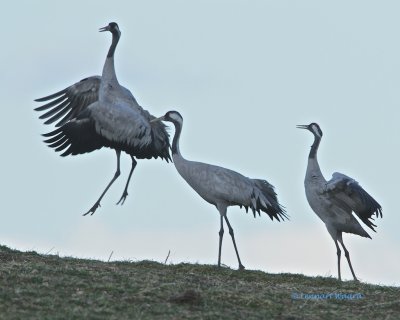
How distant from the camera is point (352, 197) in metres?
14.0

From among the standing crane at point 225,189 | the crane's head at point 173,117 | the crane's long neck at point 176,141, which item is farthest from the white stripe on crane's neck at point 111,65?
the standing crane at point 225,189

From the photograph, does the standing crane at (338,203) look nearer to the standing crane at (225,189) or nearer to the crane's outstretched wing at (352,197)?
the crane's outstretched wing at (352,197)

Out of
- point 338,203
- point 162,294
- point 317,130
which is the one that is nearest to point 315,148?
point 317,130

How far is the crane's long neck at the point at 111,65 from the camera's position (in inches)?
632

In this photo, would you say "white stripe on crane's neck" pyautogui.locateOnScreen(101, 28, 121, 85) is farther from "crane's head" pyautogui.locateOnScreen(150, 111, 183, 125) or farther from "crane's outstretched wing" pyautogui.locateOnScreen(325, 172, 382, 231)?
"crane's outstretched wing" pyautogui.locateOnScreen(325, 172, 382, 231)

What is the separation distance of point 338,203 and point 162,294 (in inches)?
194

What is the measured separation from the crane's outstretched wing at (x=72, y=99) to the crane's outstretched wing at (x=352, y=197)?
475 centimetres

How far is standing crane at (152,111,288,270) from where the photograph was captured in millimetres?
13438

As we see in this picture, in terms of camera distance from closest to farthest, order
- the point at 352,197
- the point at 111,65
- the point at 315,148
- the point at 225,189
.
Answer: the point at 225,189
the point at 352,197
the point at 315,148
the point at 111,65

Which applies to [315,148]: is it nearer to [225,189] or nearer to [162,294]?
[225,189]

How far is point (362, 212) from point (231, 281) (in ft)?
10.8

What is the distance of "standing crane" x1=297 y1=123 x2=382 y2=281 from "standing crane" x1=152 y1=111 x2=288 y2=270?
587mm

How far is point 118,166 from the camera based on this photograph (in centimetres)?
1627

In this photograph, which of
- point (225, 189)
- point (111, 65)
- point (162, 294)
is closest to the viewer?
point (162, 294)
